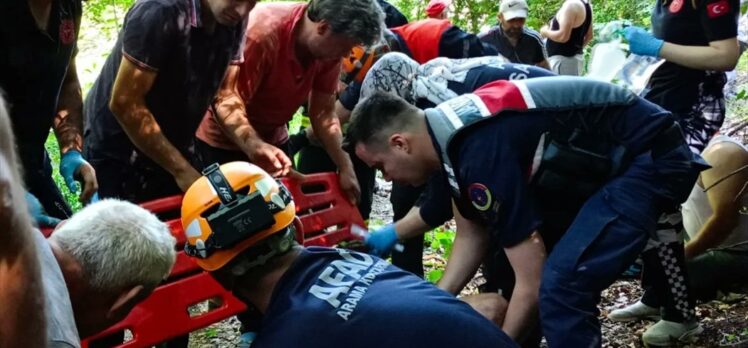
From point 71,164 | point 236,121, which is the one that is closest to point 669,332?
point 236,121

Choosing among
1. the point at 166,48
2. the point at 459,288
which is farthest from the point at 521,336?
the point at 166,48

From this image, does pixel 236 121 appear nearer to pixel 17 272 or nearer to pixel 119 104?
pixel 119 104

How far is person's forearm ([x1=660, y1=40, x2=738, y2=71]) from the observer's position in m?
3.81

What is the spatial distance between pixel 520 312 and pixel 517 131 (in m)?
0.71

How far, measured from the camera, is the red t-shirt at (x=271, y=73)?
11.8ft

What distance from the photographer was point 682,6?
3.99 m

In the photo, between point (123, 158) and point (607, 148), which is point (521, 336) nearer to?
point (607, 148)

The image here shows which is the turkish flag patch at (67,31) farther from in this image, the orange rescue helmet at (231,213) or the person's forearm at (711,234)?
the person's forearm at (711,234)

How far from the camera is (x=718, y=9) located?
3.78 m

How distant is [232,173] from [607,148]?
1.50m

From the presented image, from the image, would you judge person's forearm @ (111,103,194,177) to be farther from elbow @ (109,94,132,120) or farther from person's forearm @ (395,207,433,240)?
person's forearm @ (395,207,433,240)

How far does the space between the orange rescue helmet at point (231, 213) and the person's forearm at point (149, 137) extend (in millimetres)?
794

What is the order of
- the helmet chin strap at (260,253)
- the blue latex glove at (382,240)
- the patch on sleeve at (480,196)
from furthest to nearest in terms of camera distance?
1. the blue latex glove at (382,240)
2. the patch on sleeve at (480,196)
3. the helmet chin strap at (260,253)

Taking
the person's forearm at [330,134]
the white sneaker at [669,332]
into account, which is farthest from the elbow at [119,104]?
the white sneaker at [669,332]
